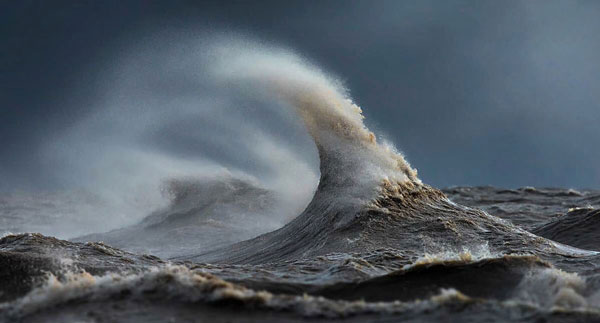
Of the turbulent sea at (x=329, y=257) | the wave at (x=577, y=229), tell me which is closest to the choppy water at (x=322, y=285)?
the turbulent sea at (x=329, y=257)

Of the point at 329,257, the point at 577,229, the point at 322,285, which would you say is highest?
the point at 577,229

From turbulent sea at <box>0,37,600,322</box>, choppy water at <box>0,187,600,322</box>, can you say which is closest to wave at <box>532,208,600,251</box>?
turbulent sea at <box>0,37,600,322</box>

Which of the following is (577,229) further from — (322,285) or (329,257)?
(322,285)

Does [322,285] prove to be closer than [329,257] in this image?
Yes

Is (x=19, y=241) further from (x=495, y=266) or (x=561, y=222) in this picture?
(x=561, y=222)

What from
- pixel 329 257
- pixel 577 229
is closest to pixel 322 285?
pixel 329 257

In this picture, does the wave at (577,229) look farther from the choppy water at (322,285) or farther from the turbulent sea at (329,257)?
the choppy water at (322,285)

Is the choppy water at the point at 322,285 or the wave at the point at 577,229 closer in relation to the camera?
the choppy water at the point at 322,285

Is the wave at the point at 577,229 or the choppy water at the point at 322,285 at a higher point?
the wave at the point at 577,229

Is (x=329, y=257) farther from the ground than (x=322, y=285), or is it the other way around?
(x=329, y=257)

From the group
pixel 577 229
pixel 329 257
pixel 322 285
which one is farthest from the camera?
pixel 577 229
